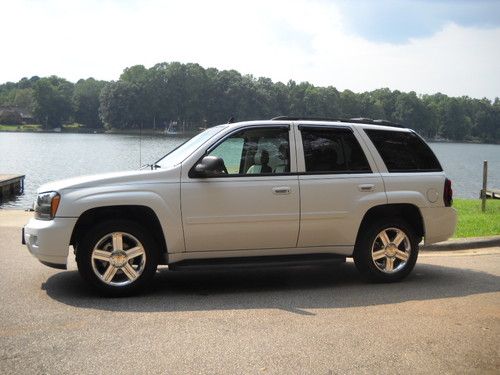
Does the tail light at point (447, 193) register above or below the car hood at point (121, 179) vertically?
below

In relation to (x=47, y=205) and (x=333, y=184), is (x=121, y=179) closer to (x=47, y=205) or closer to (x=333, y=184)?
(x=47, y=205)

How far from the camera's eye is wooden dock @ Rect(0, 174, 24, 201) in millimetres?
25189

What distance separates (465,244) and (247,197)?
4667 mm

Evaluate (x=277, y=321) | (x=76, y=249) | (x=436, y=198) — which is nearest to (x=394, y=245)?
(x=436, y=198)

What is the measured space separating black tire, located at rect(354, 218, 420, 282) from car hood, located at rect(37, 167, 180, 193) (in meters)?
2.33

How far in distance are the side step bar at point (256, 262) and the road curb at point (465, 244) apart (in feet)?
10.4

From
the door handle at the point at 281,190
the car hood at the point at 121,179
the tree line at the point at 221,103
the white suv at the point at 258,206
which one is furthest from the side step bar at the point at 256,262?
the tree line at the point at 221,103

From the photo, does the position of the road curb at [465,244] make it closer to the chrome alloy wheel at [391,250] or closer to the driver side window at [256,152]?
the chrome alloy wheel at [391,250]

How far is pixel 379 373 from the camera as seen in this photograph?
13.5ft

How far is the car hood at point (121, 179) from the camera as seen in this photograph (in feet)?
19.9

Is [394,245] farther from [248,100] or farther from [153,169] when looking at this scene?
[248,100]

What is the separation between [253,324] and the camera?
521cm

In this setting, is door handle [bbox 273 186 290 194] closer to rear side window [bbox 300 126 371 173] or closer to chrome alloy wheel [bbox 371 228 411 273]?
rear side window [bbox 300 126 371 173]

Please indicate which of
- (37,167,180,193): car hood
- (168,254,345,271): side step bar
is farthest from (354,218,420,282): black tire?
(37,167,180,193): car hood
